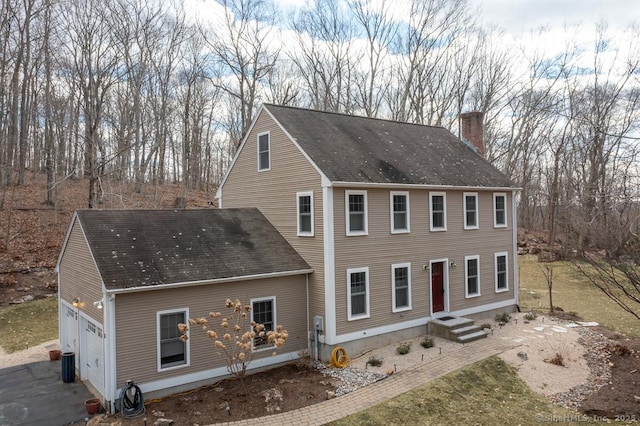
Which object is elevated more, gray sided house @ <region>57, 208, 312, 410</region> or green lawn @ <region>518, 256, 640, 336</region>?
gray sided house @ <region>57, 208, 312, 410</region>

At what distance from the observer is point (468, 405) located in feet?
36.9

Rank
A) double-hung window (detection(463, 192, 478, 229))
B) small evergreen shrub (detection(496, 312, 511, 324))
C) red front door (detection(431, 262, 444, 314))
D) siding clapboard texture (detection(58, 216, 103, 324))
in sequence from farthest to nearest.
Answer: double-hung window (detection(463, 192, 478, 229))
small evergreen shrub (detection(496, 312, 511, 324))
red front door (detection(431, 262, 444, 314))
siding clapboard texture (detection(58, 216, 103, 324))

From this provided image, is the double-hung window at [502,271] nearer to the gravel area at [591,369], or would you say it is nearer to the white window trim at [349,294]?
the gravel area at [591,369]

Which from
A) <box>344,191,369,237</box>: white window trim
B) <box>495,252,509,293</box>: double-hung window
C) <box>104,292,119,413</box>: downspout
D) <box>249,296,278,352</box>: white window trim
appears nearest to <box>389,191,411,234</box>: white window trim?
<box>344,191,369,237</box>: white window trim

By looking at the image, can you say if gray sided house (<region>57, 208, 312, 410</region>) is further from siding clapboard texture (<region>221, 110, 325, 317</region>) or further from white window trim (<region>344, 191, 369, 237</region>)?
white window trim (<region>344, 191, 369, 237</region>)

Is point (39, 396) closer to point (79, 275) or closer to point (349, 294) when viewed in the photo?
point (79, 275)

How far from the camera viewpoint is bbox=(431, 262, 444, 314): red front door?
17.2 m

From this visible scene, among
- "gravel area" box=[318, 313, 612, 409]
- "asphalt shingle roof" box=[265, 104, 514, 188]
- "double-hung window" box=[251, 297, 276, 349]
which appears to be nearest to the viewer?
"gravel area" box=[318, 313, 612, 409]

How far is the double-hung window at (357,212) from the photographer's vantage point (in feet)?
48.3

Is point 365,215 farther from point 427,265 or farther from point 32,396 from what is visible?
point 32,396

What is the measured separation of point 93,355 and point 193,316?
3.13m

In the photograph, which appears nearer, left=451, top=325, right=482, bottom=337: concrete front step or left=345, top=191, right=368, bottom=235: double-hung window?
left=345, top=191, right=368, bottom=235: double-hung window

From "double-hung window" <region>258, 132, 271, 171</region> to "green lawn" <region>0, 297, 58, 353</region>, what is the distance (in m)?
11.2

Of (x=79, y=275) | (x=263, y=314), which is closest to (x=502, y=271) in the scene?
(x=263, y=314)
